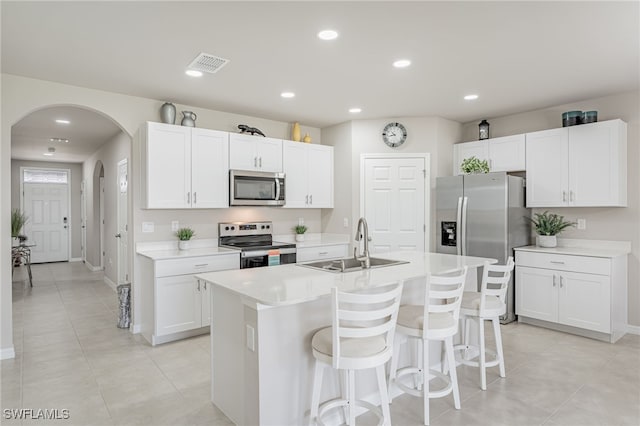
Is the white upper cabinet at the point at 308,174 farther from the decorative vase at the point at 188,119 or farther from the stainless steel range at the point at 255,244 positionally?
the decorative vase at the point at 188,119

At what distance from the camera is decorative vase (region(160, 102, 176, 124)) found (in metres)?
4.12

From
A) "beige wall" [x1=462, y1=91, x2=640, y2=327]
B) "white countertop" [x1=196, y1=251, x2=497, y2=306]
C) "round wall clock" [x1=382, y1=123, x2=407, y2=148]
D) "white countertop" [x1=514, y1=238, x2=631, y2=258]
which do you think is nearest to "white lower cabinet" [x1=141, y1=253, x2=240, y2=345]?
"white countertop" [x1=196, y1=251, x2=497, y2=306]

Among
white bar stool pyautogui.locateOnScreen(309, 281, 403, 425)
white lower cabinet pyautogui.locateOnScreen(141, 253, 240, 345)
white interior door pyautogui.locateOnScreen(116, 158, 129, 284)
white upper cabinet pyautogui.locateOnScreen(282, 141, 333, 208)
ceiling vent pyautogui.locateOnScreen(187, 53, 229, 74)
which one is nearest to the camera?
white bar stool pyautogui.locateOnScreen(309, 281, 403, 425)

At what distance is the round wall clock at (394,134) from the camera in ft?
16.8

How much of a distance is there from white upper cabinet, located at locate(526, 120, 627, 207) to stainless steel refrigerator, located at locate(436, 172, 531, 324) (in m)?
0.27

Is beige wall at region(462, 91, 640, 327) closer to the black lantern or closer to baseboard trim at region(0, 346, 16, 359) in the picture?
the black lantern

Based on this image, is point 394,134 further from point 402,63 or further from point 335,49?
point 335,49

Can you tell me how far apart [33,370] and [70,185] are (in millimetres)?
7615

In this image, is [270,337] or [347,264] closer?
[270,337]

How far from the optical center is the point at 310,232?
5.69 meters

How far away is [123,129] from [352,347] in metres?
3.45

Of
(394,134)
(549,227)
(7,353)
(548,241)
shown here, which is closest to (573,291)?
(548,241)

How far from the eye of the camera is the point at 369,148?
525 centimetres

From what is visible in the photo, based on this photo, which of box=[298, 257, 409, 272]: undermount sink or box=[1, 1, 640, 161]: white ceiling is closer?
box=[1, 1, 640, 161]: white ceiling
